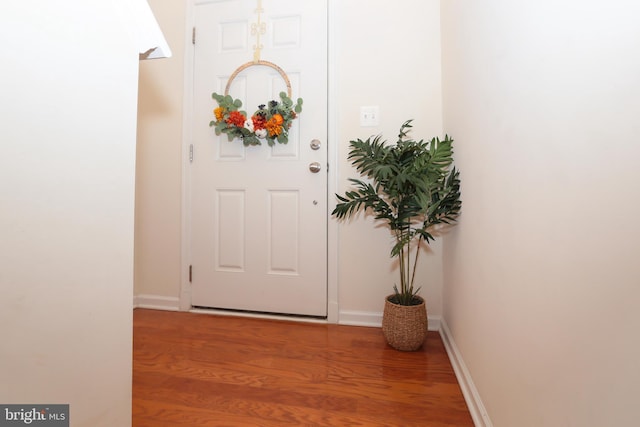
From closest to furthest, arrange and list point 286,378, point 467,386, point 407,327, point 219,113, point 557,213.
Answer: point 557,213, point 467,386, point 286,378, point 407,327, point 219,113

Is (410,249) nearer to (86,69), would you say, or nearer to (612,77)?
(612,77)

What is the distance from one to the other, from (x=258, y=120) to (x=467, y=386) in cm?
182

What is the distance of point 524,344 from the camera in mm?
832

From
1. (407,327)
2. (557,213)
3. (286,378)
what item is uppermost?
(557,213)

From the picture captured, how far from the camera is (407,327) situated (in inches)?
67.0

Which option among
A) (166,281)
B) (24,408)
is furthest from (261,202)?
(24,408)

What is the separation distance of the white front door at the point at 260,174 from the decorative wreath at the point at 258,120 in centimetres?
6

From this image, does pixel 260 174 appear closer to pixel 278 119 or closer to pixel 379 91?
pixel 278 119

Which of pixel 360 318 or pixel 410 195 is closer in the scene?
pixel 410 195

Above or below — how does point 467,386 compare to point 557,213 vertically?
below

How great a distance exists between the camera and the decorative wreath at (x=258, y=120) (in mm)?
2105

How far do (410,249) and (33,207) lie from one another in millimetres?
1799

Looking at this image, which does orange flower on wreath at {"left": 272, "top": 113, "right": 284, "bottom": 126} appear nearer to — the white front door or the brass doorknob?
the white front door

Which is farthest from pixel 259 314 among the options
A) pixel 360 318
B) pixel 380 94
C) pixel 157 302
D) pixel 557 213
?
pixel 557 213
